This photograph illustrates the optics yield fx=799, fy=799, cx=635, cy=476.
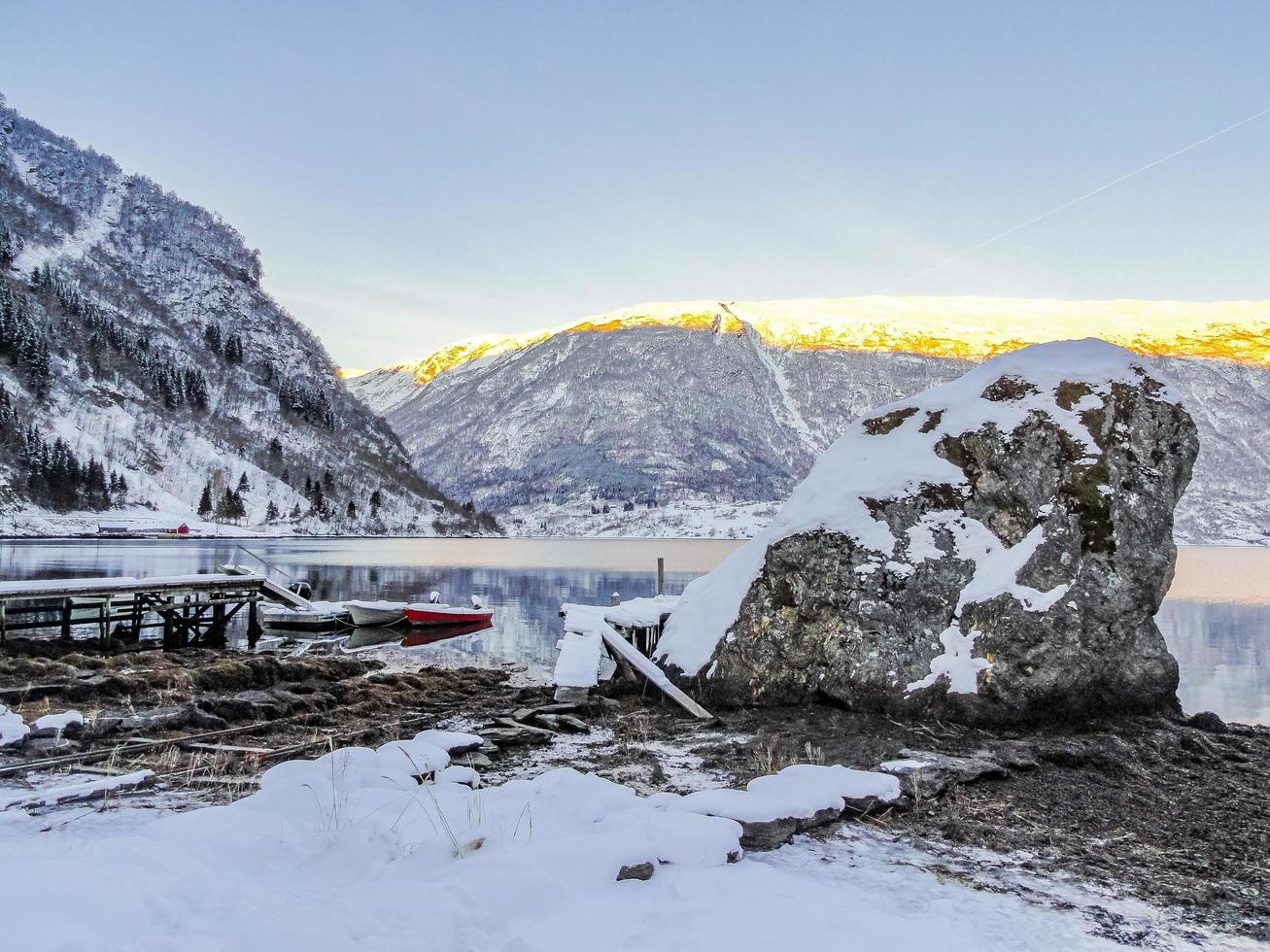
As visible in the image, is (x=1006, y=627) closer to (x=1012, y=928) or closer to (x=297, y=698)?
(x=1012, y=928)

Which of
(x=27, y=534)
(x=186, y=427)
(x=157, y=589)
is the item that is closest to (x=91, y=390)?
(x=186, y=427)

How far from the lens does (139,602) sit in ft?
88.1

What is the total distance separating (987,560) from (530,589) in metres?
45.1

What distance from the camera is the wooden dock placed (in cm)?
2330

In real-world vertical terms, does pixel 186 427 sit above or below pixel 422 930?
above

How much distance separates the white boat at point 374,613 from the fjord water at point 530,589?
156 inches

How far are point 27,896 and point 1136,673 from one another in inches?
569

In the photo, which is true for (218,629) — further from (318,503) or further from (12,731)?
(318,503)

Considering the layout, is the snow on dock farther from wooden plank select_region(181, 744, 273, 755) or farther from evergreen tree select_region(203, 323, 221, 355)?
evergreen tree select_region(203, 323, 221, 355)

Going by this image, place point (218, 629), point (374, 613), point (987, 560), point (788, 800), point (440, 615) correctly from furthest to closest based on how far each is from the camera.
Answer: point (440, 615)
point (374, 613)
point (218, 629)
point (987, 560)
point (788, 800)

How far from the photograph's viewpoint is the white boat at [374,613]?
3409cm

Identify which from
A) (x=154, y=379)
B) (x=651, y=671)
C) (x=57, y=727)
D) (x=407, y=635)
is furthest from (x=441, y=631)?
(x=154, y=379)

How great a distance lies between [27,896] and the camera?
4246mm

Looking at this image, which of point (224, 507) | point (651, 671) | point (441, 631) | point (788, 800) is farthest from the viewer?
point (224, 507)
